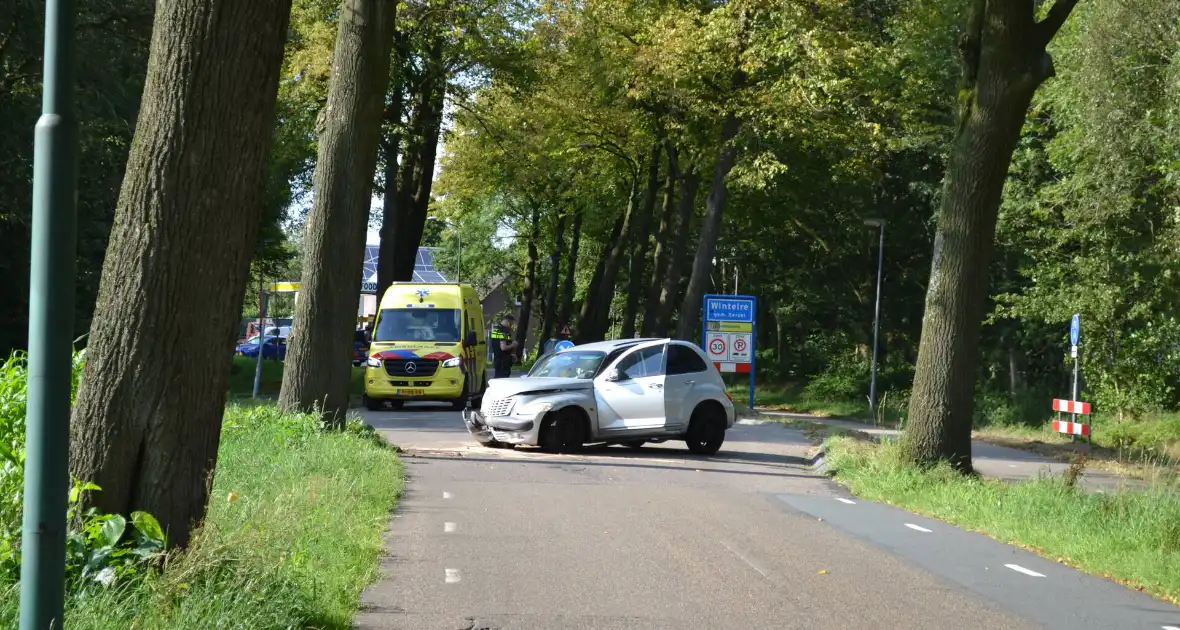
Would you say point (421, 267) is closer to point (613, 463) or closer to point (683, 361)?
point (683, 361)

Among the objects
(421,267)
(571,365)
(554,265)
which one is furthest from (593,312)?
(421,267)

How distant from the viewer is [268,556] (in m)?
6.98

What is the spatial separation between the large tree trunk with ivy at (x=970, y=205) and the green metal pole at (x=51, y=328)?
12.4 meters

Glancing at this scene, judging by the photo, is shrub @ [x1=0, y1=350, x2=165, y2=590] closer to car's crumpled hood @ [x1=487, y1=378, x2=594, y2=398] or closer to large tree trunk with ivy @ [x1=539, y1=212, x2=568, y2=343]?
car's crumpled hood @ [x1=487, y1=378, x2=594, y2=398]

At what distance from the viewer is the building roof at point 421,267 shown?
3887 inches

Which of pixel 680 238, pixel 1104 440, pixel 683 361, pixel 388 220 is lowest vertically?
pixel 1104 440

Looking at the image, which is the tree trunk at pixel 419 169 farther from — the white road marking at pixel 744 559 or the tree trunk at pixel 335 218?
the white road marking at pixel 744 559

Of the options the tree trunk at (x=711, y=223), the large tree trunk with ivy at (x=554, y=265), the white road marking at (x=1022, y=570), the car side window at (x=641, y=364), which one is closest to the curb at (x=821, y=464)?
the car side window at (x=641, y=364)

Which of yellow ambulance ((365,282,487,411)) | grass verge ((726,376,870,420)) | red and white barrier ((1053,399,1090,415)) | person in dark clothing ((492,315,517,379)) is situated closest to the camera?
red and white barrier ((1053,399,1090,415))

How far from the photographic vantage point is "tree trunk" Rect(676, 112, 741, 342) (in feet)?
104

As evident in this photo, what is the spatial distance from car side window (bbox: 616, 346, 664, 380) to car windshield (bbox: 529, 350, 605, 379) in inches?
16.0

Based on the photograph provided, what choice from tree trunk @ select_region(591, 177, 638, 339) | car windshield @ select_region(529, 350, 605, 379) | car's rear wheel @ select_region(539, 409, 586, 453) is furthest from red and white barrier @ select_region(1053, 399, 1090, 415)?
tree trunk @ select_region(591, 177, 638, 339)

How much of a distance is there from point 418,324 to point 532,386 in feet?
31.1

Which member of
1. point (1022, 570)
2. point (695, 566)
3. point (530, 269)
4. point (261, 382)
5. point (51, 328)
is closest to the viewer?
point (51, 328)
